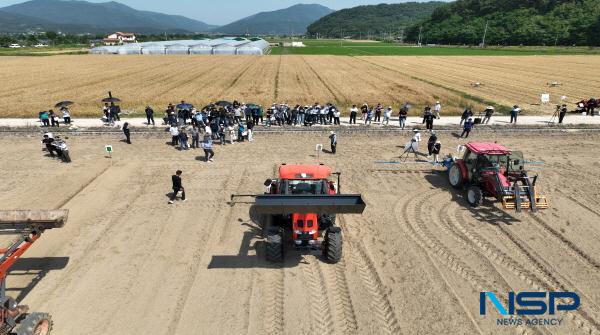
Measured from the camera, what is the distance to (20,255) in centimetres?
686

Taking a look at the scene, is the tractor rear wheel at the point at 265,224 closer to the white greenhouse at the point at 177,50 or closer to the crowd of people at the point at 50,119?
the crowd of people at the point at 50,119

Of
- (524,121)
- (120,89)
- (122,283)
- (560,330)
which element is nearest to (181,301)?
(122,283)

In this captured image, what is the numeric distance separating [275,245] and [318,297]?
1.61 meters

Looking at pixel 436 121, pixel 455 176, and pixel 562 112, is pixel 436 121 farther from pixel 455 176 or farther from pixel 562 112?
pixel 455 176

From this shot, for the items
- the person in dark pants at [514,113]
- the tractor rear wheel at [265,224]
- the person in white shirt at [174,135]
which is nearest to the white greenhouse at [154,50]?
the person in white shirt at [174,135]

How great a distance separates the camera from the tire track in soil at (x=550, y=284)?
7233 millimetres

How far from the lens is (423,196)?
43.0 feet

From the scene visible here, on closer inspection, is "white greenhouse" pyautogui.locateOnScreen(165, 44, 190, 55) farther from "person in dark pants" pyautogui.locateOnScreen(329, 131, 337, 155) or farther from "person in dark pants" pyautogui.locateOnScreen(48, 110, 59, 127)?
"person in dark pants" pyautogui.locateOnScreen(329, 131, 337, 155)

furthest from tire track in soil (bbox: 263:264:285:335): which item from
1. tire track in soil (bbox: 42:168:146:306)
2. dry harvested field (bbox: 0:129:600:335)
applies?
tire track in soil (bbox: 42:168:146:306)

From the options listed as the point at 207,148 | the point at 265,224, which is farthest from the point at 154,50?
the point at 265,224

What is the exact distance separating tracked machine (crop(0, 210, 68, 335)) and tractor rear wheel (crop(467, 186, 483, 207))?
11.5 m

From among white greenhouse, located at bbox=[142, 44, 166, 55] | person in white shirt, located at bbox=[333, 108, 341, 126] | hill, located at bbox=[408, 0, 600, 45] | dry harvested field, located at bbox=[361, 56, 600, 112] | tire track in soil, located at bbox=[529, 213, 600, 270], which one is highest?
hill, located at bbox=[408, 0, 600, 45]

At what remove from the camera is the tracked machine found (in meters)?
6.26

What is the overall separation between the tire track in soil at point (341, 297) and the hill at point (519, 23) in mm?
125488
